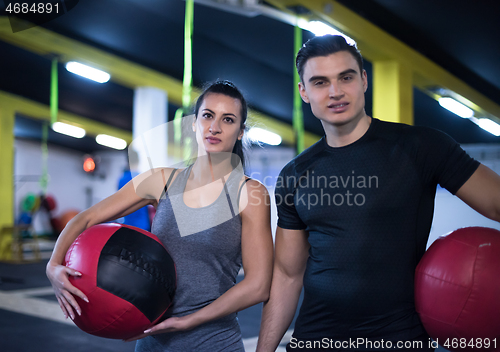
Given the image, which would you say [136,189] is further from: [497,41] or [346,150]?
[497,41]

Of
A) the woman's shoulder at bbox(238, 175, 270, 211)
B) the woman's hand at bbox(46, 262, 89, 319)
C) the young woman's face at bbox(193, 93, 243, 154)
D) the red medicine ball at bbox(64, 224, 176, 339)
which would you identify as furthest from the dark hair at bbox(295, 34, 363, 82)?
the woman's hand at bbox(46, 262, 89, 319)

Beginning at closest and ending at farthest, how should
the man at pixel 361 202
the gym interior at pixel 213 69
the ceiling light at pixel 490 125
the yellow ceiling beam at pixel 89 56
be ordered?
the man at pixel 361 202
the gym interior at pixel 213 69
the yellow ceiling beam at pixel 89 56
the ceiling light at pixel 490 125

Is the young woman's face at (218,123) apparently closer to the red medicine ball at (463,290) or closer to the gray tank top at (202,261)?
the gray tank top at (202,261)

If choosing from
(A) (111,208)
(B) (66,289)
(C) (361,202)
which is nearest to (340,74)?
(C) (361,202)

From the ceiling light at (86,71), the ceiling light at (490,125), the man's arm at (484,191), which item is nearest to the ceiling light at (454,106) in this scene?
the ceiling light at (490,125)

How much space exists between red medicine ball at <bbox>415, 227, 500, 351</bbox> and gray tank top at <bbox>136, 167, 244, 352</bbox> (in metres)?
0.54

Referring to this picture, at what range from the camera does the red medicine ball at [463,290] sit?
40.2 inches

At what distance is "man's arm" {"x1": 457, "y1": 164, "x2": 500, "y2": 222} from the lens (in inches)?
42.7

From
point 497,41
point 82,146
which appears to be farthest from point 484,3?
point 82,146

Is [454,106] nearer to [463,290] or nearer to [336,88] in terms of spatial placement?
[336,88]

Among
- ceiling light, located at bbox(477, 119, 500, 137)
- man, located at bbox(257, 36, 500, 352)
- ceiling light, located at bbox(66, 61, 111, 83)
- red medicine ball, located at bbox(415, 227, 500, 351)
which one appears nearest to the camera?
red medicine ball, located at bbox(415, 227, 500, 351)

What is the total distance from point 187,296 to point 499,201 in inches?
34.3

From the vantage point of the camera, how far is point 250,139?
5.24 ft

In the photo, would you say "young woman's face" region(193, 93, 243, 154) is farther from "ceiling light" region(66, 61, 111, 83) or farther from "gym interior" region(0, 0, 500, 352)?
"ceiling light" region(66, 61, 111, 83)
